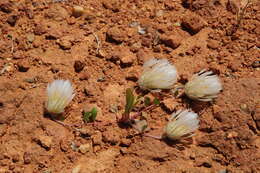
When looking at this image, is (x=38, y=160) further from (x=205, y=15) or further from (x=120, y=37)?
(x=205, y=15)

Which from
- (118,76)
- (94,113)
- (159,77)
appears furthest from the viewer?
(118,76)

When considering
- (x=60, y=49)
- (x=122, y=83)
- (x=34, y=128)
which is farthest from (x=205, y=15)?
(x=34, y=128)

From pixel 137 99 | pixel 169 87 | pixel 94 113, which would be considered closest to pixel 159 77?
pixel 169 87

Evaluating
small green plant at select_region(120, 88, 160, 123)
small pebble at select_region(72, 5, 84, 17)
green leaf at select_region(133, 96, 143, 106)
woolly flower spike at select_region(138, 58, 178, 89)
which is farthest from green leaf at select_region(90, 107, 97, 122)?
small pebble at select_region(72, 5, 84, 17)

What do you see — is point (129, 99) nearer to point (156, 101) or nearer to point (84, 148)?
point (156, 101)

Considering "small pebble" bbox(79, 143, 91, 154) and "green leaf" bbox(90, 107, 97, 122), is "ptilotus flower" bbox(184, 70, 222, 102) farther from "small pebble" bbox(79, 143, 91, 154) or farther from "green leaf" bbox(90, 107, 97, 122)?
"small pebble" bbox(79, 143, 91, 154)

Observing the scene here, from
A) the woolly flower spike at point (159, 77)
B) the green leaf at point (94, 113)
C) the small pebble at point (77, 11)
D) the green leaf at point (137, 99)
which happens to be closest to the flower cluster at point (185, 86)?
the woolly flower spike at point (159, 77)

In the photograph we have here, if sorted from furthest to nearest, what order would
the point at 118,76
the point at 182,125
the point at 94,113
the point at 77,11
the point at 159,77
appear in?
the point at 77,11 < the point at 118,76 < the point at 159,77 < the point at 94,113 < the point at 182,125
